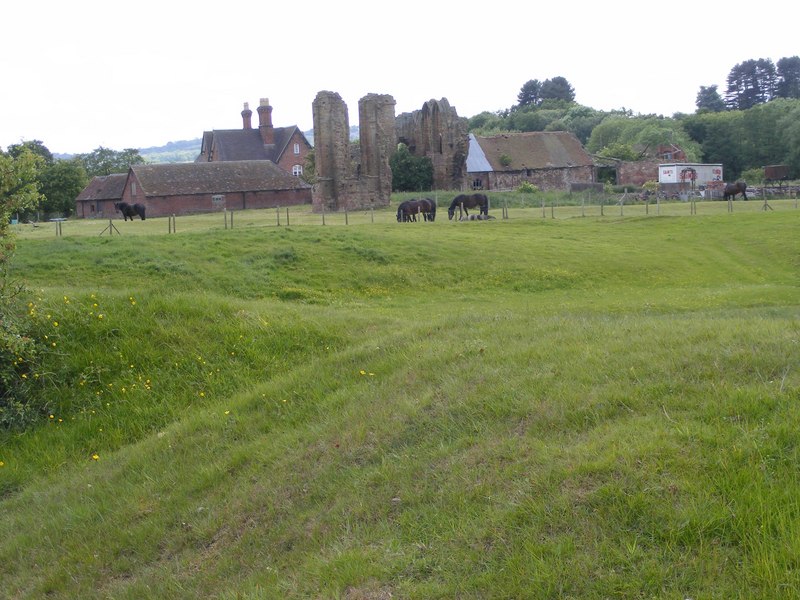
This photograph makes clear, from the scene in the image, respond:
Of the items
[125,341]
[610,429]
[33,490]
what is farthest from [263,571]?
[125,341]

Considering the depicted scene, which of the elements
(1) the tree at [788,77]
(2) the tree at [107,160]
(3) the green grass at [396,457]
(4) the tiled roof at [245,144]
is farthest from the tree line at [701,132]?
(3) the green grass at [396,457]

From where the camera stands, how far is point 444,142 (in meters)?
74.0

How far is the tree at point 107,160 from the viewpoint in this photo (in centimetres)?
9962

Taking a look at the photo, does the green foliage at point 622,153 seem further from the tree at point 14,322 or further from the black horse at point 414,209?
the tree at point 14,322

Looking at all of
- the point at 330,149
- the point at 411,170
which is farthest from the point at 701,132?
the point at 330,149

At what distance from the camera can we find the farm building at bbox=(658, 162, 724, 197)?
72.3 metres

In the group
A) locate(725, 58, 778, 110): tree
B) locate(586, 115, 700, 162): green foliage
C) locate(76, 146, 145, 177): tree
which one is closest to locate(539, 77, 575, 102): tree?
locate(725, 58, 778, 110): tree

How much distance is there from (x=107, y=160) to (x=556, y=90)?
95043mm

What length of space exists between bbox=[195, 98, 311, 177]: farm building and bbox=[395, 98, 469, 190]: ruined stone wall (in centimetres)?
2132

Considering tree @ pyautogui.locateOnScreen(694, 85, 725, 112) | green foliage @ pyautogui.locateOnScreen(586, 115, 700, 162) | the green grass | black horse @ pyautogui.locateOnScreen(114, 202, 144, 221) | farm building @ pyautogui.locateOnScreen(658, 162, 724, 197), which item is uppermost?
tree @ pyautogui.locateOnScreen(694, 85, 725, 112)

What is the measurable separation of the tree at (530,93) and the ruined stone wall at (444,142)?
91.2m

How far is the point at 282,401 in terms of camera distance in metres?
10.1

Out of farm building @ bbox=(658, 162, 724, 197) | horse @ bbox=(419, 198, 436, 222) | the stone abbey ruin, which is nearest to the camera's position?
horse @ bbox=(419, 198, 436, 222)

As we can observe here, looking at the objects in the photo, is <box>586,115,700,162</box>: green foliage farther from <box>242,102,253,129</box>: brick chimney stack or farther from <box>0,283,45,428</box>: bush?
<box>0,283,45,428</box>: bush
